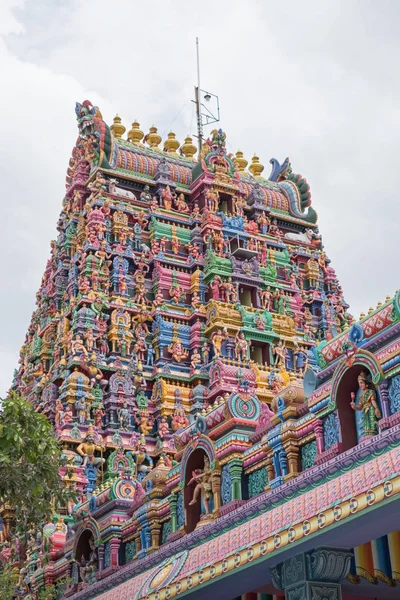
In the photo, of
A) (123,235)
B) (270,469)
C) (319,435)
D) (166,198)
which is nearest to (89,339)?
(123,235)

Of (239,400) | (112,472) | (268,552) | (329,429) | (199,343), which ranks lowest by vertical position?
(268,552)

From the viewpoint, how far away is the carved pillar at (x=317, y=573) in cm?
1340

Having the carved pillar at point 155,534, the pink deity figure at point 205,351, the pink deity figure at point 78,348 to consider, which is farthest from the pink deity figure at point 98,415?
the carved pillar at point 155,534

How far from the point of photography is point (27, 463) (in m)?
19.2

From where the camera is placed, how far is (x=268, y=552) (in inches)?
503

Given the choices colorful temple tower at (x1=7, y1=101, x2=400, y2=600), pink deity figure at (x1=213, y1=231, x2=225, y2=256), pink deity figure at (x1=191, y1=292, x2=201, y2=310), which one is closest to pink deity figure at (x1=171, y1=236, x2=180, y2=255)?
colorful temple tower at (x1=7, y1=101, x2=400, y2=600)

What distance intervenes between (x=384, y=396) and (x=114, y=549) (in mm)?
9886

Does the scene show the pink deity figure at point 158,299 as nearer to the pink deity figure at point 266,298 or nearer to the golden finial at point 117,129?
the pink deity figure at point 266,298

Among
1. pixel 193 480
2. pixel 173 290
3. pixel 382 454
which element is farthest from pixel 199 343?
pixel 382 454

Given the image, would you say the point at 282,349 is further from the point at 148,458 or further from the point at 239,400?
the point at 239,400

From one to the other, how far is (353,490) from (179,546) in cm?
667

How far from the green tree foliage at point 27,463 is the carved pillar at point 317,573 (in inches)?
266

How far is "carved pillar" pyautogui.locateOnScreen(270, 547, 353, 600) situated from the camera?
44.0 feet

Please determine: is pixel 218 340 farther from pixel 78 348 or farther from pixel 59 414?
pixel 59 414
